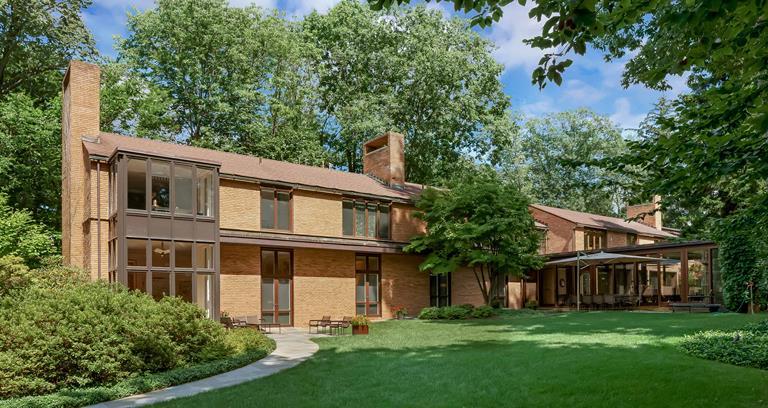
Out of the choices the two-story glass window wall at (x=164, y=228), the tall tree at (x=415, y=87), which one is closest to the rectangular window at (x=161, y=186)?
the two-story glass window wall at (x=164, y=228)

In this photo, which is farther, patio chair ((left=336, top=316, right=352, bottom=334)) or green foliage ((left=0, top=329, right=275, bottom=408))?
patio chair ((left=336, top=316, right=352, bottom=334))

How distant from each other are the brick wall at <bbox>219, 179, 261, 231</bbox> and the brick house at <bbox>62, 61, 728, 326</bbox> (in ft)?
0.14

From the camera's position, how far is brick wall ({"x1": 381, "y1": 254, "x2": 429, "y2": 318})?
26.8 metres

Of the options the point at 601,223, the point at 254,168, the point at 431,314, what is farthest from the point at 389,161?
the point at 601,223

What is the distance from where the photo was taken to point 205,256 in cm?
1942

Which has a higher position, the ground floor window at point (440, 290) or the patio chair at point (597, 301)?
the ground floor window at point (440, 290)

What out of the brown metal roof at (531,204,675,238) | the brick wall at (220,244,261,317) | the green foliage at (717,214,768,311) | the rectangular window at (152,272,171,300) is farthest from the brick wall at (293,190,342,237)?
the brown metal roof at (531,204,675,238)

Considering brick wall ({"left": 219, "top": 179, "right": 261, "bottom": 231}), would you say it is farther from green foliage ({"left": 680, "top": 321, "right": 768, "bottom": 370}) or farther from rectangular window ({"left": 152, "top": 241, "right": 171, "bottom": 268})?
green foliage ({"left": 680, "top": 321, "right": 768, "bottom": 370})

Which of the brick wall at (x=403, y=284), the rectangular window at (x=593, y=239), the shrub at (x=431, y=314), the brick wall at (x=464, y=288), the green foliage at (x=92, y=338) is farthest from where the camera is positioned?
the rectangular window at (x=593, y=239)

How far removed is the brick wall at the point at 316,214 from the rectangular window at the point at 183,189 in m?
5.49

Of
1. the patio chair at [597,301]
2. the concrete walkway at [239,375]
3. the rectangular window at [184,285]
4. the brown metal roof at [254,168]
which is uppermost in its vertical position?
the brown metal roof at [254,168]

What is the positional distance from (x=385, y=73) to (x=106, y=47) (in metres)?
17.0

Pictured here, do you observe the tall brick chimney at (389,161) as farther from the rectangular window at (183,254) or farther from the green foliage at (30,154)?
the green foliage at (30,154)

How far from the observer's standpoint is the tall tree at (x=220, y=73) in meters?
33.9
